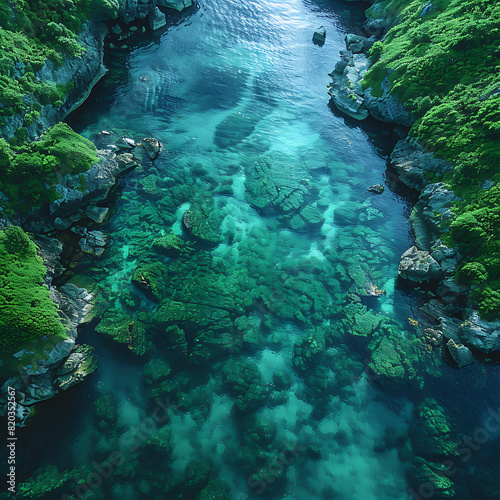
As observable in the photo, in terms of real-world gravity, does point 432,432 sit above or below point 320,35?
below

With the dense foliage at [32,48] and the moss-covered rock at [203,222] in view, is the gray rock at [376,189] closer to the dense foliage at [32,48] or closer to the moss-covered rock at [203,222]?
the moss-covered rock at [203,222]

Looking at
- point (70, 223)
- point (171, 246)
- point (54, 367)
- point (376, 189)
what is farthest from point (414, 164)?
point (54, 367)

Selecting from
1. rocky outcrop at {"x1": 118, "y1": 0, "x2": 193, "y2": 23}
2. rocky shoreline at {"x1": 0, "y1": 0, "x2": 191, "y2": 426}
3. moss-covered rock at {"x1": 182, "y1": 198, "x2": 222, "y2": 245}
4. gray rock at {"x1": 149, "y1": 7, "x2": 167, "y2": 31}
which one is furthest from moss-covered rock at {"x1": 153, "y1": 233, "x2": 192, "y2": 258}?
gray rock at {"x1": 149, "y1": 7, "x2": 167, "y2": 31}

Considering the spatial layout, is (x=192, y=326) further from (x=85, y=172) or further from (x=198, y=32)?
(x=198, y=32)

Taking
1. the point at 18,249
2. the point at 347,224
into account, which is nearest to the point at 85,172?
the point at 18,249

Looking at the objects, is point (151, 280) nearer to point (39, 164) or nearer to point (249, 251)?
point (249, 251)

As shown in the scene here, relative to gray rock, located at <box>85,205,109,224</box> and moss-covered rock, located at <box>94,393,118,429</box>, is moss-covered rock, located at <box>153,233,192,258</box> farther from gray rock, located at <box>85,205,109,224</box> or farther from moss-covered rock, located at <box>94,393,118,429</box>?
moss-covered rock, located at <box>94,393,118,429</box>

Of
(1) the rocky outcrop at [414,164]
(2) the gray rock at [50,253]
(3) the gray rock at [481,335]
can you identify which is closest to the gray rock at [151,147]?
(2) the gray rock at [50,253]
